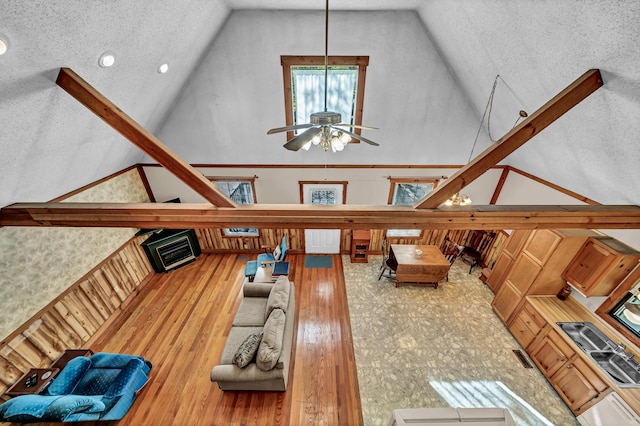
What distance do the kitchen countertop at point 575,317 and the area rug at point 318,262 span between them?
12.8 ft

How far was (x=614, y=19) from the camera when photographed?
62.1 inches

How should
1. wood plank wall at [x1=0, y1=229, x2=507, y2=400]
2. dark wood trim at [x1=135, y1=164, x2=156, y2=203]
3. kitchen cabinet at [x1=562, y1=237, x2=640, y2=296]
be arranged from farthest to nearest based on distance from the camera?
dark wood trim at [x1=135, y1=164, x2=156, y2=203] < wood plank wall at [x1=0, y1=229, x2=507, y2=400] < kitchen cabinet at [x1=562, y1=237, x2=640, y2=296]

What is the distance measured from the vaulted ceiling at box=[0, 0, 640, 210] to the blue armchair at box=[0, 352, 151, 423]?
2.29 meters

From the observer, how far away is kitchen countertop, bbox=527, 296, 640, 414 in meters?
2.76

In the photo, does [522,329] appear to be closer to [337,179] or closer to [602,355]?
[602,355]

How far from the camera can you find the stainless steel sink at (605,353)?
2.85 m

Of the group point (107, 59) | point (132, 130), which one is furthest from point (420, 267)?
point (107, 59)

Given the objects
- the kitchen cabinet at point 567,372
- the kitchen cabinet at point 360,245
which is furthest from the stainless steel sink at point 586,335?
the kitchen cabinet at point 360,245

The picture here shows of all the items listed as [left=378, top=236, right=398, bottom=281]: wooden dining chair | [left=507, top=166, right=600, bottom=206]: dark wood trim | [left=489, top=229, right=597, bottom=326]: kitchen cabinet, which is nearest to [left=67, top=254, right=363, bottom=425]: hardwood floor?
[left=378, top=236, right=398, bottom=281]: wooden dining chair

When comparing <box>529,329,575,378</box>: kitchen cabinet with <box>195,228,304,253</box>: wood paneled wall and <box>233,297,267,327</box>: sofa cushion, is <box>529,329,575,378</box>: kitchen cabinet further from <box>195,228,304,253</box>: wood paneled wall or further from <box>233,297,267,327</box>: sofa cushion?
<box>195,228,304,253</box>: wood paneled wall

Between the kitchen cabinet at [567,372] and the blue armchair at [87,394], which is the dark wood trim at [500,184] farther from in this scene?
the blue armchair at [87,394]

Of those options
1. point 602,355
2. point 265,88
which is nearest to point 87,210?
point 265,88

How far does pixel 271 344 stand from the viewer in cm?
319

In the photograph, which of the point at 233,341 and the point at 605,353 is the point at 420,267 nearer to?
the point at 605,353
